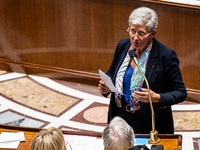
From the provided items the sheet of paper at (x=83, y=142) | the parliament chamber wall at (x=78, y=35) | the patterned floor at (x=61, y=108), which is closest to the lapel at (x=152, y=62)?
the sheet of paper at (x=83, y=142)

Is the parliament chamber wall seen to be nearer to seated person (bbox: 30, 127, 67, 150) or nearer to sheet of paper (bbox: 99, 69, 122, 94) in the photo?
sheet of paper (bbox: 99, 69, 122, 94)

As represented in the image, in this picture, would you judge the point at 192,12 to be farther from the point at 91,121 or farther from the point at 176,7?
the point at 91,121

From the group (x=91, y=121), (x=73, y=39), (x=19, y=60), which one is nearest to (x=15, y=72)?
(x=19, y=60)

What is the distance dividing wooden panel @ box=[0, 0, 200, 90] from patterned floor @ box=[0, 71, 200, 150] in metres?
0.41

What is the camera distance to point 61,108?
5500mm

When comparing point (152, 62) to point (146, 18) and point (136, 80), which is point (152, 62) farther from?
point (146, 18)

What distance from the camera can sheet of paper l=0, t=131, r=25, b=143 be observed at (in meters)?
3.04

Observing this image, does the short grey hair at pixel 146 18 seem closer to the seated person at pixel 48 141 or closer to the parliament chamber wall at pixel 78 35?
the seated person at pixel 48 141

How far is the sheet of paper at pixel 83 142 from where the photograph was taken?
2.93m

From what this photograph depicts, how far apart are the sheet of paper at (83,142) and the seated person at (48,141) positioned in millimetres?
592

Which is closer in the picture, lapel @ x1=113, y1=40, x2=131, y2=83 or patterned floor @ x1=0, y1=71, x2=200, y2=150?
lapel @ x1=113, y1=40, x2=131, y2=83

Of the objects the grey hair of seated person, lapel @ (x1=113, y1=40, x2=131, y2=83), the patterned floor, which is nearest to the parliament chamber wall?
the patterned floor

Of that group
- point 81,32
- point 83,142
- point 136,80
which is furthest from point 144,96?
point 81,32

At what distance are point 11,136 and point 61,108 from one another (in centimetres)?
243
